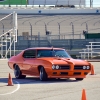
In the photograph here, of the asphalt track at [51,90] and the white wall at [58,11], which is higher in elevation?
the white wall at [58,11]

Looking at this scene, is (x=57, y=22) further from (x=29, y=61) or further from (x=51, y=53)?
(x=29, y=61)

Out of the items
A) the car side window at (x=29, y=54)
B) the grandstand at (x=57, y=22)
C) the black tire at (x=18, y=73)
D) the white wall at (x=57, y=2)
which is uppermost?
the white wall at (x=57, y=2)

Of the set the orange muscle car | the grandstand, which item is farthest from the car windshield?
the grandstand

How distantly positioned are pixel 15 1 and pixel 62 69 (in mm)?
71114

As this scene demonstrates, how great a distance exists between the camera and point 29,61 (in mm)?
18750

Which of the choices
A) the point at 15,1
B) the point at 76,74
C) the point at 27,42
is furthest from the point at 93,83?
the point at 15,1

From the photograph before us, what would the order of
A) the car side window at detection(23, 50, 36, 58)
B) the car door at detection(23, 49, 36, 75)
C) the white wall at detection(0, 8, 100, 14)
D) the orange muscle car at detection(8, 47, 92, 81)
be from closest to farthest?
the orange muscle car at detection(8, 47, 92, 81), the car door at detection(23, 49, 36, 75), the car side window at detection(23, 50, 36, 58), the white wall at detection(0, 8, 100, 14)

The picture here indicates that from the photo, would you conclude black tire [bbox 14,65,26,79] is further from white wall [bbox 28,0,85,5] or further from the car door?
white wall [bbox 28,0,85,5]

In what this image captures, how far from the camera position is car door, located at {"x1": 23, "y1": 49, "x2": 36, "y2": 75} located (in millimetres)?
18453

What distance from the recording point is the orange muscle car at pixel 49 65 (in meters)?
17.3

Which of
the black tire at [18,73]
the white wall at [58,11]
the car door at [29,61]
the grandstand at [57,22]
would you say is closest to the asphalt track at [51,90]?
the car door at [29,61]

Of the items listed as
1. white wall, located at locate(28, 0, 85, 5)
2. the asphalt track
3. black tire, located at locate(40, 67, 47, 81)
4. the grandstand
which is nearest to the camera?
the asphalt track

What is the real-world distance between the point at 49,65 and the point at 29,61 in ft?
5.58

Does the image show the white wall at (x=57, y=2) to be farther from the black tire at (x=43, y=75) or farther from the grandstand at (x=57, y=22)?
the black tire at (x=43, y=75)
